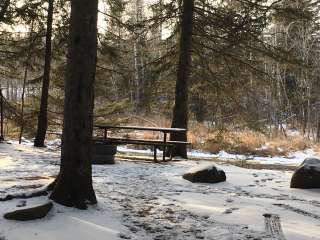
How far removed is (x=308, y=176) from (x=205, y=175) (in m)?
1.90

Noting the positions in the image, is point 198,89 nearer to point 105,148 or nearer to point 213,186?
point 105,148

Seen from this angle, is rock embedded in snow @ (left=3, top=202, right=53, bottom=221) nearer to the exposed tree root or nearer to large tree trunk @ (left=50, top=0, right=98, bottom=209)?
large tree trunk @ (left=50, top=0, right=98, bottom=209)

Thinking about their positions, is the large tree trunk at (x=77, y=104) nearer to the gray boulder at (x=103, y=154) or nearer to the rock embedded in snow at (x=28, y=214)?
the rock embedded in snow at (x=28, y=214)

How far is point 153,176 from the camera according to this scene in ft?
32.3

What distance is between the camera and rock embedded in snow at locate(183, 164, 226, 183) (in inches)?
372

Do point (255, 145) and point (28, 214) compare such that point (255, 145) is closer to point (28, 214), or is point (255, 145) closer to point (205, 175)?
point (205, 175)

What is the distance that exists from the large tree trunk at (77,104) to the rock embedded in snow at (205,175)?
130 inches

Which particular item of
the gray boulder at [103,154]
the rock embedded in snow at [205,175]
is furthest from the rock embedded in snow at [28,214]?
the gray boulder at [103,154]

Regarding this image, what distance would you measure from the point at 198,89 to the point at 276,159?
4.73 metres

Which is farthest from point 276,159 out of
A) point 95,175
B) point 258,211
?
point 258,211

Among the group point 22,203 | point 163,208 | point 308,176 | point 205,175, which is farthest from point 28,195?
point 308,176

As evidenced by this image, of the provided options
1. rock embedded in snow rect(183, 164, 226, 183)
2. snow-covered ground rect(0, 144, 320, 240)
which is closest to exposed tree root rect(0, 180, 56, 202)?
snow-covered ground rect(0, 144, 320, 240)

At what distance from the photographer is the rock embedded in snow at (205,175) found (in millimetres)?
9453

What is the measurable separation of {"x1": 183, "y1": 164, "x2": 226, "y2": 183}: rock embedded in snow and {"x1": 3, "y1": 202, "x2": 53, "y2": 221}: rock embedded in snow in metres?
4.07
